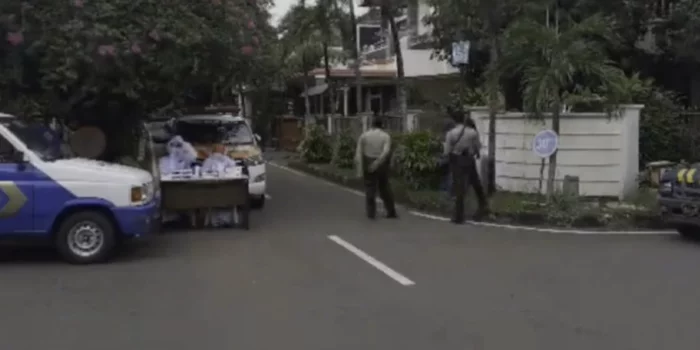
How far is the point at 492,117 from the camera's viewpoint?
18219mm

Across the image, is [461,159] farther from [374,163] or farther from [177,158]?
[177,158]

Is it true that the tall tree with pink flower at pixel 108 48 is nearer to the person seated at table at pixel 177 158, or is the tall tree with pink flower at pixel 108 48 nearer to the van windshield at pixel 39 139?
the person seated at table at pixel 177 158

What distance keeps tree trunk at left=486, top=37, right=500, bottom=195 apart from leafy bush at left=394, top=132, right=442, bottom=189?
104cm

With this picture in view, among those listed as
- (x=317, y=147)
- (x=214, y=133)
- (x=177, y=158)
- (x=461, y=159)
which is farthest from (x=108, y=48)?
(x=317, y=147)

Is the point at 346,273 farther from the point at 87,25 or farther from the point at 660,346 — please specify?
the point at 87,25

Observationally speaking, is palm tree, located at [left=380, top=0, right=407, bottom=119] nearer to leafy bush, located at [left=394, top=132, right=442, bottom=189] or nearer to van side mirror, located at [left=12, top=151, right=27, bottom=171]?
leafy bush, located at [left=394, top=132, right=442, bottom=189]

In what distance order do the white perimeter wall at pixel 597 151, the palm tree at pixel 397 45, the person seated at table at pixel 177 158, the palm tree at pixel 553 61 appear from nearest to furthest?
the person seated at table at pixel 177 158
the palm tree at pixel 553 61
the white perimeter wall at pixel 597 151
the palm tree at pixel 397 45

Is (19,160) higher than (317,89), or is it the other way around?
(317,89)

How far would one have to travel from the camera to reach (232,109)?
31.4m

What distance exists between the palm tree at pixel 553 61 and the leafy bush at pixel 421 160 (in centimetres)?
278

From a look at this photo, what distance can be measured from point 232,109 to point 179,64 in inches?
649

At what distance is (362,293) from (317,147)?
2078cm

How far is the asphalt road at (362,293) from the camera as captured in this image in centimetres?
781

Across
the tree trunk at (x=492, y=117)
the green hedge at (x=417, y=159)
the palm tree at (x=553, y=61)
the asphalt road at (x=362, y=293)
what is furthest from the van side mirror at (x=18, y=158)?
the green hedge at (x=417, y=159)
